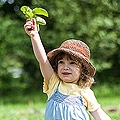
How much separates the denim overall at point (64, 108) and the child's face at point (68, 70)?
118 millimetres

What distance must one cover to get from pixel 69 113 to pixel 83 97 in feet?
0.59

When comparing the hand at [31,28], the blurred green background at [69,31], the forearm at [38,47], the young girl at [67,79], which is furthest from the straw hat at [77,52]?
the blurred green background at [69,31]

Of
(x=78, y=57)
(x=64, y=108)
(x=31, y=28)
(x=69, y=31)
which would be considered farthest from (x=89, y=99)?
(x=69, y=31)

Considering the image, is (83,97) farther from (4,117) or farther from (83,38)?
(83,38)

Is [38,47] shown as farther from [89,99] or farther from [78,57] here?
[89,99]

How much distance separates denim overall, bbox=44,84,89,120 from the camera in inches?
123

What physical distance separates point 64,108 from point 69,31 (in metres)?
8.88

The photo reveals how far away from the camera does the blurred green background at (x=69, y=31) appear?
11539mm

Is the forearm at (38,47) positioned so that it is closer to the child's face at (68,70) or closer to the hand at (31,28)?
the hand at (31,28)

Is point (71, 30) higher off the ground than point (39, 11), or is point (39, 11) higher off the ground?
point (39, 11)

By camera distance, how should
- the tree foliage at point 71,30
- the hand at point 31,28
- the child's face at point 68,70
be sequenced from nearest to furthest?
the hand at point 31,28 < the child's face at point 68,70 < the tree foliage at point 71,30

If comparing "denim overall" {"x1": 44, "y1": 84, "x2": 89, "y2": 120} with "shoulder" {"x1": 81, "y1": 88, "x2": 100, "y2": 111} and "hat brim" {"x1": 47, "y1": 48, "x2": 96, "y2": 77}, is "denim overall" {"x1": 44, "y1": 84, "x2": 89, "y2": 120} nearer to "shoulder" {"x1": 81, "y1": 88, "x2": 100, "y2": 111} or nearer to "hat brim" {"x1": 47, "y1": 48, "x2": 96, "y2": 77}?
"shoulder" {"x1": 81, "y1": 88, "x2": 100, "y2": 111}

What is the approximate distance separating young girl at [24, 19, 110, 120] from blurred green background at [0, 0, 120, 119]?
7.39 metres

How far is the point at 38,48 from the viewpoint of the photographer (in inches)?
125
